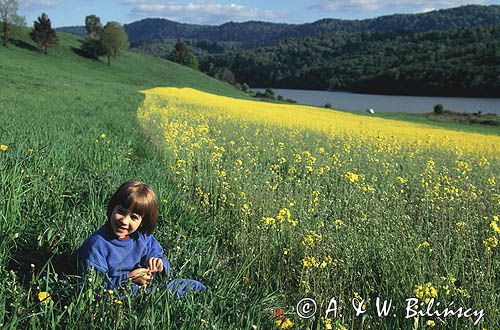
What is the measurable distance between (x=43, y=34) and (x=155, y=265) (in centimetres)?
6242

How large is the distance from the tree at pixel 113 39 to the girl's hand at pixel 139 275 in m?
64.6

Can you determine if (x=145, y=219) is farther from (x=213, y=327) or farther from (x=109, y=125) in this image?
(x=109, y=125)

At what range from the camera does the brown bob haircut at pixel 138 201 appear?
2941 mm

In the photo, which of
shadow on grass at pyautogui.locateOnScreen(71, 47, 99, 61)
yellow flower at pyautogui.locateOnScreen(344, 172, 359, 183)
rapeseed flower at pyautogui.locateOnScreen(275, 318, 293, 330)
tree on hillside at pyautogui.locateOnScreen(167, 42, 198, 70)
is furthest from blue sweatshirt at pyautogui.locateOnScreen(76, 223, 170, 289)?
tree on hillside at pyautogui.locateOnScreen(167, 42, 198, 70)

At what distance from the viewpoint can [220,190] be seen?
5.76 m

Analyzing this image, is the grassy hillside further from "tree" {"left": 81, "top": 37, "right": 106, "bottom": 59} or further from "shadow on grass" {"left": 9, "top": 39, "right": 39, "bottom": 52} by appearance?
"tree" {"left": 81, "top": 37, "right": 106, "bottom": 59}

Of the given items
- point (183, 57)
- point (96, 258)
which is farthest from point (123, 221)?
point (183, 57)

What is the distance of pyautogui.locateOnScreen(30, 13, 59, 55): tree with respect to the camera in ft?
188

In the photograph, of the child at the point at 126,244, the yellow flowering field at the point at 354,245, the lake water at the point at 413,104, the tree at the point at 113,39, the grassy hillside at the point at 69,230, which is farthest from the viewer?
the tree at the point at 113,39

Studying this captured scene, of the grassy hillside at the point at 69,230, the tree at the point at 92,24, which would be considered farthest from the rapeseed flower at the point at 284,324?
the tree at the point at 92,24

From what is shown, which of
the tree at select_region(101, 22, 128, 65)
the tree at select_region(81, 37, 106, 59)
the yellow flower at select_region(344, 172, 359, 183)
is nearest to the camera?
the yellow flower at select_region(344, 172, 359, 183)

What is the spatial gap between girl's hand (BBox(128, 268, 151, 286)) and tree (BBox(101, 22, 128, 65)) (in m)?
64.6

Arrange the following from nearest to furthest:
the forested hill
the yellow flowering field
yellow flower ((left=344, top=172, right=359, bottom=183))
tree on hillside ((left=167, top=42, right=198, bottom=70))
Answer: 1. the yellow flowering field
2. yellow flower ((left=344, top=172, right=359, bottom=183))
3. the forested hill
4. tree on hillside ((left=167, top=42, right=198, bottom=70))

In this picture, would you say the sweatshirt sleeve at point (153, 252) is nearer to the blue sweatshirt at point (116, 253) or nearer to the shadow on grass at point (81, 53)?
the blue sweatshirt at point (116, 253)
